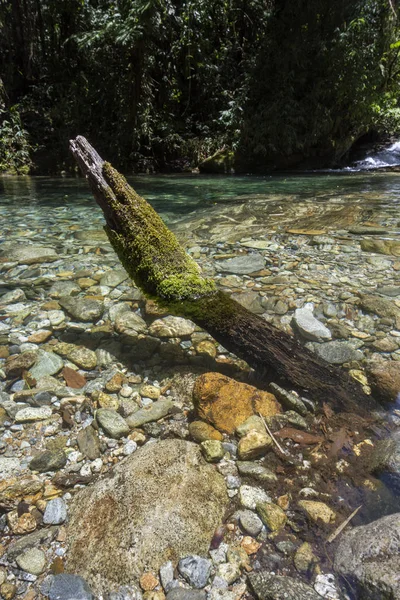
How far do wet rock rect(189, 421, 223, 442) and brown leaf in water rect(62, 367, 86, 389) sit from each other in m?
0.96

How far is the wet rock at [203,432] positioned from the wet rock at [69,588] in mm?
952

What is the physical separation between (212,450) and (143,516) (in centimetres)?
55

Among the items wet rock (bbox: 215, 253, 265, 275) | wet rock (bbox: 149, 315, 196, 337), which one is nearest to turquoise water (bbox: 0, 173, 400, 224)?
wet rock (bbox: 215, 253, 265, 275)

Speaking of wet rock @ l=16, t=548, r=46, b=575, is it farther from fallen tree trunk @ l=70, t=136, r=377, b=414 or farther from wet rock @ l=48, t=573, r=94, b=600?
fallen tree trunk @ l=70, t=136, r=377, b=414

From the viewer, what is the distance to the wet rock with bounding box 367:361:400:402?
248cm

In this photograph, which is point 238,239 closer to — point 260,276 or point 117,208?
point 260,276

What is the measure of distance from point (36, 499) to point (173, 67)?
59.2 feet

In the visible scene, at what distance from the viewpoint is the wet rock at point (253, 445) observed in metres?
2.14

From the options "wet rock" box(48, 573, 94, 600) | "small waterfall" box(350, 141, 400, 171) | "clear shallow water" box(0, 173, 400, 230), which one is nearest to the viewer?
"wet rock" box(48, 573, 94, 600)

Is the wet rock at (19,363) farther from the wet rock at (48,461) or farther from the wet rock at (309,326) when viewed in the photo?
the wet rock at (309,326)

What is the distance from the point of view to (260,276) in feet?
14.8

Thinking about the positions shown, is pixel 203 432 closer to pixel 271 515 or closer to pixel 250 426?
pixel 250 426

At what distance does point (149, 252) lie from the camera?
9.63ft

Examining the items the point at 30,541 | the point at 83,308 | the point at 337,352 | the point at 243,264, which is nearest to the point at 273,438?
the point at 337,352
